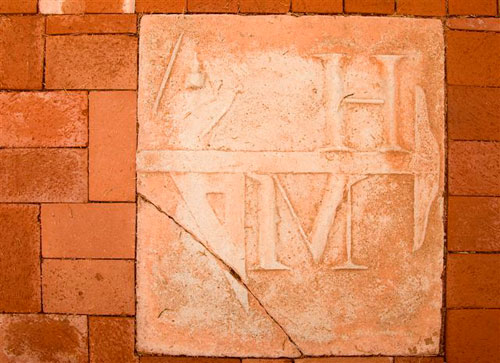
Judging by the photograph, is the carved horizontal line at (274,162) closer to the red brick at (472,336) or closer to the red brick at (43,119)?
the red brick at (43,119)

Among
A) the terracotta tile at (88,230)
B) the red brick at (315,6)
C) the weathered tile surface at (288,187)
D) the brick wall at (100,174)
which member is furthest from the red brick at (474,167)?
the terracotta tile at (88,230)

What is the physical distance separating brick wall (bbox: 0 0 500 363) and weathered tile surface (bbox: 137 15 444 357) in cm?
9

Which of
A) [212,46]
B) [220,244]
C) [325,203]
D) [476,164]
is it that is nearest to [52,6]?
[212,46]

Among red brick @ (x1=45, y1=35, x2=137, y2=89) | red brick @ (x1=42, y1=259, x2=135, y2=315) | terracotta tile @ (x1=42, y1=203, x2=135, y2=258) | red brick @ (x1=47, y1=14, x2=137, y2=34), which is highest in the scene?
red brick @ (x1=47, y1=14, x2=137, y2=34)

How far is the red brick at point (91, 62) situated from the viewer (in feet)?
6.11

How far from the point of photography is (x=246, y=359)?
1.86m

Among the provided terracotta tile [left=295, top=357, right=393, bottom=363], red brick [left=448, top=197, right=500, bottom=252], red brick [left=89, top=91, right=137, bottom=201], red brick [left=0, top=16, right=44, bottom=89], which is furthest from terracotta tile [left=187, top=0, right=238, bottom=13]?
terracotta tile [left=295, top=357, right=393, bottom=363]

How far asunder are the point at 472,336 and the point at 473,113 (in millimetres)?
1190

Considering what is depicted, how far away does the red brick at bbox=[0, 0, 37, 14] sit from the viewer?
1.90 m

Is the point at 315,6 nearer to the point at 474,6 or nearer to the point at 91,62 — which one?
the point at 474,6

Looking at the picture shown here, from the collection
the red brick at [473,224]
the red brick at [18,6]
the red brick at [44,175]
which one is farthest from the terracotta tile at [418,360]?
the red brick at [18,6]

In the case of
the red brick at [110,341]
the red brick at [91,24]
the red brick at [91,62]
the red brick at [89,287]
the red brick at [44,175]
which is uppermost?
the red brick at [91,24]

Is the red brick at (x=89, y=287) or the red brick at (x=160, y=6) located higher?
the red brick at (x=160, y=6)

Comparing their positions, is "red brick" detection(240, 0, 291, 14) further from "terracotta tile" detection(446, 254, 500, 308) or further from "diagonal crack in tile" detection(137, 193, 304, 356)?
"terracotta tile" detection(446, 254, 500, 308)
